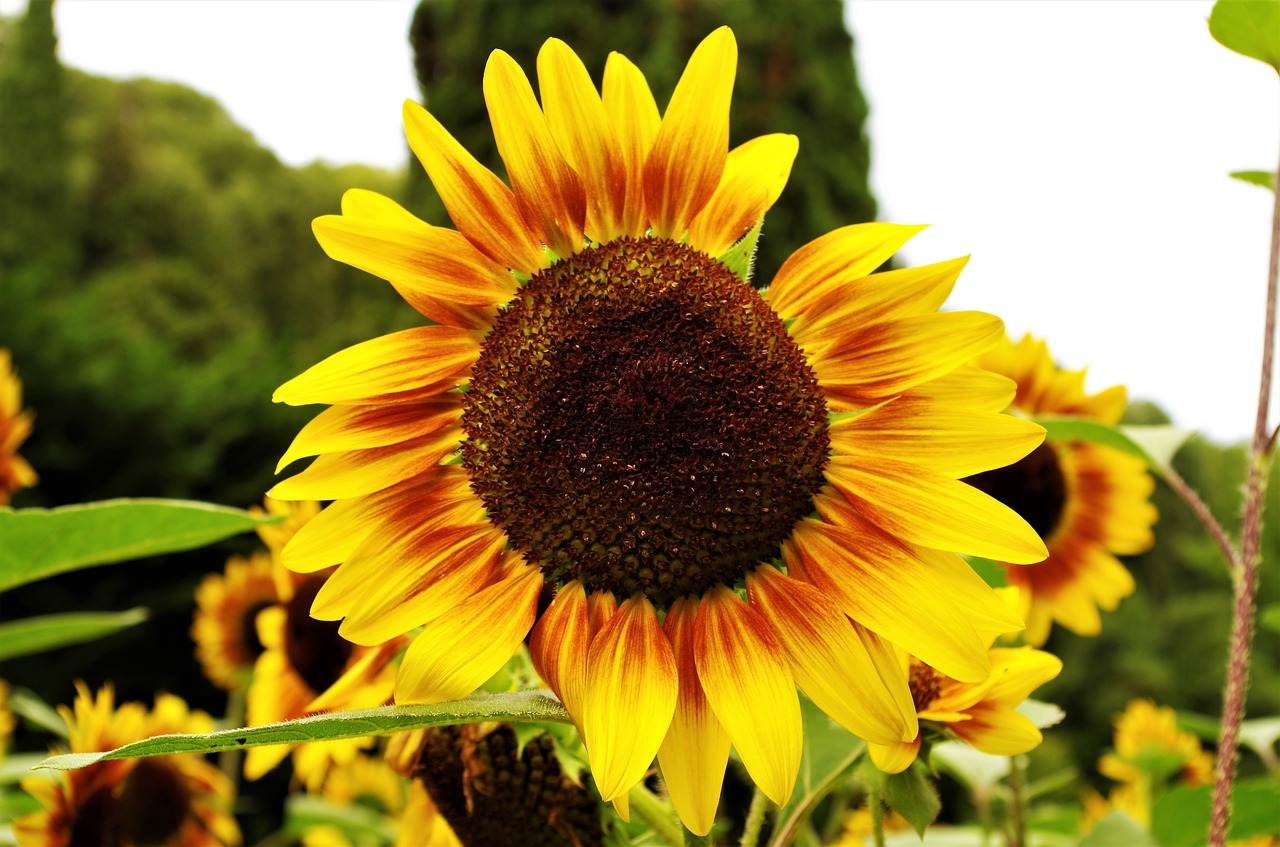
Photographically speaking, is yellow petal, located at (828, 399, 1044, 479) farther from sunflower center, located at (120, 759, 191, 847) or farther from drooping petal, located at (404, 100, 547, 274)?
sunflower center, located at (120, 759, 191, 847)

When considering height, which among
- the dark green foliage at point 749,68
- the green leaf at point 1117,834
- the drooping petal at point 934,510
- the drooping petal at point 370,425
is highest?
the dark green foliage at point 749,68

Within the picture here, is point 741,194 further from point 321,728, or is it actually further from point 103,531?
point 103,531

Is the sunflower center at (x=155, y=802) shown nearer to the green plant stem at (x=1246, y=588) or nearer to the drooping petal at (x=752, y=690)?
the drooping petal at (x=752, y=690)

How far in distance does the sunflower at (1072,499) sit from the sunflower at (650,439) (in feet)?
2.73

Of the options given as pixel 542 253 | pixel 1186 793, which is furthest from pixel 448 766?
pixel 1186 793

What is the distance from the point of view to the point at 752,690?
603 millimetres

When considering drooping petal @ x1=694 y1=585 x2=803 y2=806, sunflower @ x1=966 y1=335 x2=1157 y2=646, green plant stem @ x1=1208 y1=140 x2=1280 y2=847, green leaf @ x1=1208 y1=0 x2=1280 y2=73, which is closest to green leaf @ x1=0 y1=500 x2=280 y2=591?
drooping petal @ x1=694 y1=585 x2=803 y2=806

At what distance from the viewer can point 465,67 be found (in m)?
6.15

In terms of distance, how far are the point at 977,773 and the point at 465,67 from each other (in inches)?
228

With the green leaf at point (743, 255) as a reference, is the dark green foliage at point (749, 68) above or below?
above

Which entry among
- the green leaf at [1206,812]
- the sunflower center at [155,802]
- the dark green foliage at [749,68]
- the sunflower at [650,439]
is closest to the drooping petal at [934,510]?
the sunflower at [650,439]

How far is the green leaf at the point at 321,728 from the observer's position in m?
0.50

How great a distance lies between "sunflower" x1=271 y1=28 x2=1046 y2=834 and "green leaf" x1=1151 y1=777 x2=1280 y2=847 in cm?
70

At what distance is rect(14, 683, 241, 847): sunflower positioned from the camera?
3.83 feet
